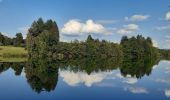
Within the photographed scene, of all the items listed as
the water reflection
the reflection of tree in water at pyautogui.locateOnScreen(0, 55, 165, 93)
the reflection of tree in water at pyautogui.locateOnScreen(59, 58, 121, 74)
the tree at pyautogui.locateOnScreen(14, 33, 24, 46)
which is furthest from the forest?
the water reflection

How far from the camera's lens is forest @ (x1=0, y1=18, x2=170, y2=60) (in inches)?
4168

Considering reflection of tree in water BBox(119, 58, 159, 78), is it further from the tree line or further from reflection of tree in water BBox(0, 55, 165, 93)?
the tree line

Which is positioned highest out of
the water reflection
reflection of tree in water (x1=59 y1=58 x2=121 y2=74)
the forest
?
the forest

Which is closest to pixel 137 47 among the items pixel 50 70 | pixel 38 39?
pixel 38 39

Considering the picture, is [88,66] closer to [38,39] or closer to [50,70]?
[50,70]

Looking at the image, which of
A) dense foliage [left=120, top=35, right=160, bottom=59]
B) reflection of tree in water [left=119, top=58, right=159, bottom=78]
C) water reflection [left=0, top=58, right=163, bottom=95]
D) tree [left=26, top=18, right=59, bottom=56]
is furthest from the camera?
dense foliage [left=120, top=35, right=160, bottom=59]

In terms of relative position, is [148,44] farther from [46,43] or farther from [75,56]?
[46,43]

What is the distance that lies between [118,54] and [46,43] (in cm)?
4969

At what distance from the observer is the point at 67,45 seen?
115m

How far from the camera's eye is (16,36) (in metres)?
146

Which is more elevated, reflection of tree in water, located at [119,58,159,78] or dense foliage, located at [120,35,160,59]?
dense foliage, located at [120,35,160,59]

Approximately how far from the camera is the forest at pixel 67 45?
106 meters

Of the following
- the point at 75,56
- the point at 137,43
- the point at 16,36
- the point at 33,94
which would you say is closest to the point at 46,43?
the point at 75,56

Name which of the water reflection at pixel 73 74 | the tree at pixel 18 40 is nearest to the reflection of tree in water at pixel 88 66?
the water reflection at pixel 73 74
